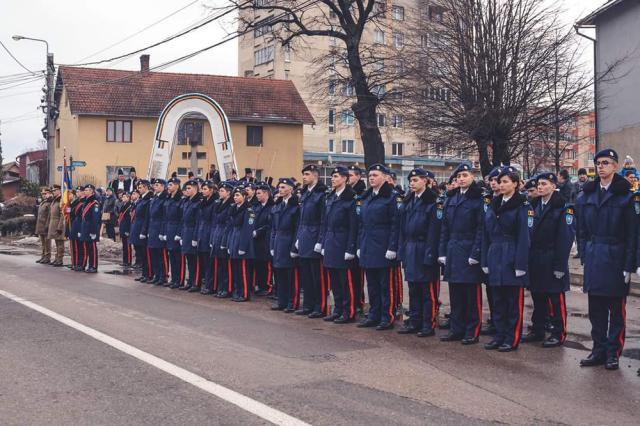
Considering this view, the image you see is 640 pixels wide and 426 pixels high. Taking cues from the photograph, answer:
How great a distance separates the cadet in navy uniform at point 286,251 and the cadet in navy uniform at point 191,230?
280 centimetres

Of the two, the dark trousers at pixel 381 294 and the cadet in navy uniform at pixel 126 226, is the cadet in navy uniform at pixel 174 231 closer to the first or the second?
the cadet in navy uniform at pixel 126 226

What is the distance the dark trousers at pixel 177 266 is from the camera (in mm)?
15484

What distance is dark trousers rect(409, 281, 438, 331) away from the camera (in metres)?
9.91

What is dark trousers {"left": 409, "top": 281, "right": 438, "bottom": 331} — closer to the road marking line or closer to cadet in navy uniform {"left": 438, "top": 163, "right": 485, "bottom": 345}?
cadet in navy uniform {"left": 438, "top": 163, "right": 485, "bottom": 345}

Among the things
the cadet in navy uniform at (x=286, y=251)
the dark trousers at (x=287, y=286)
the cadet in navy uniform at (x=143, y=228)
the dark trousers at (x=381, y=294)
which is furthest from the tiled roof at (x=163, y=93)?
the dark trousers at (x=381, y=294)

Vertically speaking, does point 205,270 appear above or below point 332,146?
below

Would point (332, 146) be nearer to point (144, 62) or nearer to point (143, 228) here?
point (144, 62)

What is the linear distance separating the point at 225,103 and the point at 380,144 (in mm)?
25981

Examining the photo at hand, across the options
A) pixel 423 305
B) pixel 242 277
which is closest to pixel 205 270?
pixel 242 277

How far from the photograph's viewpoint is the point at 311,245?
1153 centimetres

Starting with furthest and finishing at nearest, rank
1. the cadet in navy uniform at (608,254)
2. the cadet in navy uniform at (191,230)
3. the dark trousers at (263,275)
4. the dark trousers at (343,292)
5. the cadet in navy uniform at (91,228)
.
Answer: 1. the cadet in navy uniform at (91,228)
2. the cadet in navy uniform at (191,230)
3. the dark trousers at (263,275)
4. the dark trousers at (343,292)
5. the cadet in navy uniform at (608,254)

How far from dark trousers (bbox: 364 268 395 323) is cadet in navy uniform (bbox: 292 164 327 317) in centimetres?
100

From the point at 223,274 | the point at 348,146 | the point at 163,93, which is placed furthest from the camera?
the point at 348,146

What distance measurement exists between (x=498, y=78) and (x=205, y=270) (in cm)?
1305
